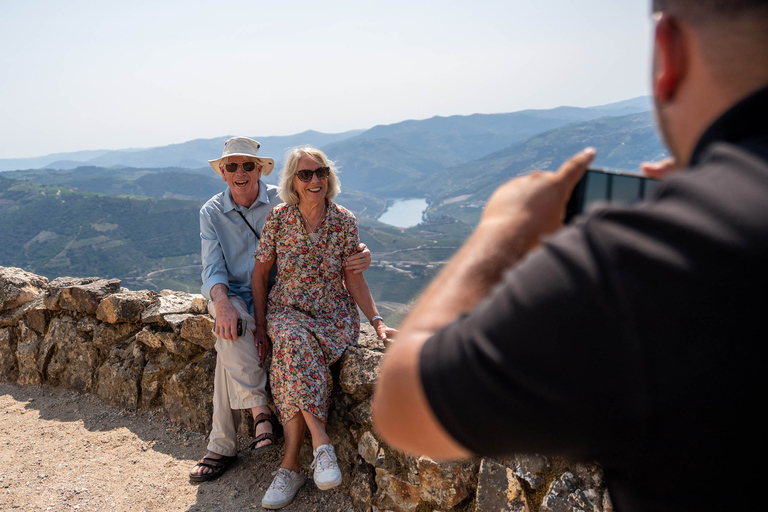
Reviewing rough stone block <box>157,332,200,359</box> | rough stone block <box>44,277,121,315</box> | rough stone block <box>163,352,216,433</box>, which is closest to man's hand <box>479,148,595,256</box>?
rough stone block <box>163,352,216,433</box>

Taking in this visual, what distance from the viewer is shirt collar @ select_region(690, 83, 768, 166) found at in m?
0.63

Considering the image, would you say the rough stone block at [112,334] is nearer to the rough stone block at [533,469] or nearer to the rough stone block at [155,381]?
the rough stone block at [155,381]

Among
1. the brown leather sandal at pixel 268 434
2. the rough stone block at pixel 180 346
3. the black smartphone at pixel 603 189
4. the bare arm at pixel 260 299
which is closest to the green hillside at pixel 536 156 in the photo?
the rough stone block at pixel 180 346

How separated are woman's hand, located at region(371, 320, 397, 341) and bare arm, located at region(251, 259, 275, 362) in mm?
849

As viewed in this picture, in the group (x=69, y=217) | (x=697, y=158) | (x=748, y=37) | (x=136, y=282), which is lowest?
(x=136, y=282)

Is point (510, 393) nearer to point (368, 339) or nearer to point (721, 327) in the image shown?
point (721, 327)

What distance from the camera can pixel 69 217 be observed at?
7675 cm

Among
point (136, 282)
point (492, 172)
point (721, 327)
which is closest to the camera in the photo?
point (721, 327)

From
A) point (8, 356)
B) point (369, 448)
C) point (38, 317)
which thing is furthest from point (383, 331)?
point (8, 356)

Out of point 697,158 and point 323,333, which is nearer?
point 697,158

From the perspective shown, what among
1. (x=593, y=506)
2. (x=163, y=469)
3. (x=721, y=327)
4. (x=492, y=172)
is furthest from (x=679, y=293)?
(x=492, y=172)

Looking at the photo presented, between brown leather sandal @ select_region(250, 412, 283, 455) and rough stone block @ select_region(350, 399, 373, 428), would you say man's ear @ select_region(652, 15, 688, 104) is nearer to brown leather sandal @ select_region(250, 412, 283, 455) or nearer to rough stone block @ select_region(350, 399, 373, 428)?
rough stone block @ select_region(350, 399, 373, 428)

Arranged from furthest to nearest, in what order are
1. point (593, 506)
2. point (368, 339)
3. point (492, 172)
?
point (492, 172) < point (368, 339) < point (593, 506)

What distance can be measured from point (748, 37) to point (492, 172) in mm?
158016
